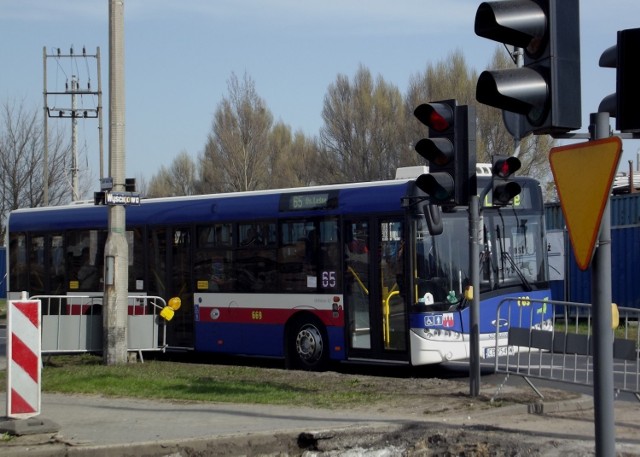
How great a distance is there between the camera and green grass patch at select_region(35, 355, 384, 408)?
472 inches

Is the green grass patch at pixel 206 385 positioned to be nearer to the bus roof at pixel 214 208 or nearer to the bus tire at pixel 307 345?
the bus tire at pixel 307 345

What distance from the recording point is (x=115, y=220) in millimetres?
16703

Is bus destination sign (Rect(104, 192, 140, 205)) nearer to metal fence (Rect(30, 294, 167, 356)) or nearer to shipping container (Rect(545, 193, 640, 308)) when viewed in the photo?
metal fence (Rect(30, 294, 167, 356))

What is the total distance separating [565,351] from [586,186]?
5.58m

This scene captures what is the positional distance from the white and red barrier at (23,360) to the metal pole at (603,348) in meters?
6.14

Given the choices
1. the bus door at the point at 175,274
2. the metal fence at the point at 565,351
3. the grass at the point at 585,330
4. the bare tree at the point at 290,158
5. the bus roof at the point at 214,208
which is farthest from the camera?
the bare tree at the point at 290,158

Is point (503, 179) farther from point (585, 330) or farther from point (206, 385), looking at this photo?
point (206, 385)

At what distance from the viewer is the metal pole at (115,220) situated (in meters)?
16.6

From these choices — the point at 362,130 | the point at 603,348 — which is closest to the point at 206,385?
the point at 603,348

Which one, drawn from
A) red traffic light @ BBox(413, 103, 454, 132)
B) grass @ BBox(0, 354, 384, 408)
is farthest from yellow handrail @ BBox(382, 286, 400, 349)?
red traffic light @ BBox(413, 103, 454, 132)

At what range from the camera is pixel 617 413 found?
428 inches

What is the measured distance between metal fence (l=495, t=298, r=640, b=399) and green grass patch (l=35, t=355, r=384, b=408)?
174cm

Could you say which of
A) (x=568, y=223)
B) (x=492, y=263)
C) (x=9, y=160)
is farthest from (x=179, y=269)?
(x=9, y=160)

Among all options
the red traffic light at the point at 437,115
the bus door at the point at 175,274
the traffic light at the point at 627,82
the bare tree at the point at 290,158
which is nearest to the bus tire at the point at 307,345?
the bus door at the point at 175,274
